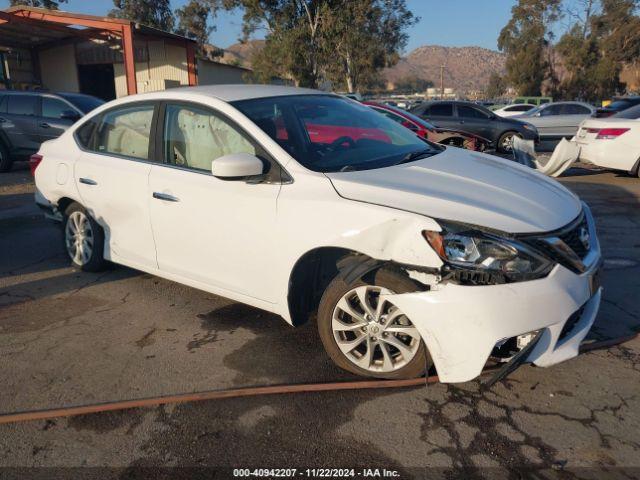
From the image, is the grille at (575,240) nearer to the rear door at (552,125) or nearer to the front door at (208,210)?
the front door at (208,210)

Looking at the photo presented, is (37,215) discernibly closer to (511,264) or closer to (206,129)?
(206,129)

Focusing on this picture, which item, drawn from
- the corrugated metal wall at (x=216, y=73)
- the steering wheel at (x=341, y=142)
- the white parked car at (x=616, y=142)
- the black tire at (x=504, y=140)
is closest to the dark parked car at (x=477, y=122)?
the black tire at (x=504, y=140)

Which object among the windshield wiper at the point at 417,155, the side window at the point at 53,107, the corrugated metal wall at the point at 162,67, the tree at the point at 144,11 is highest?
the tree at the point at 144,11

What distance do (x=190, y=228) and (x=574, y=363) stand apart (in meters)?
2.64

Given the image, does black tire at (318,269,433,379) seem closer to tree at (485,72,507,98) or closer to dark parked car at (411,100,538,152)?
dark parked car at (411,100,538,152)

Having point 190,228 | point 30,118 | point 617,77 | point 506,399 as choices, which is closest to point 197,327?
point 190,228

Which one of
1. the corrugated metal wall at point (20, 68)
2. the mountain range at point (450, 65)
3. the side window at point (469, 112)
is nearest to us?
the side window at point (469, 112)

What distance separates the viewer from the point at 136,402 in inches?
116

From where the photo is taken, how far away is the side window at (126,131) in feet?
13.6

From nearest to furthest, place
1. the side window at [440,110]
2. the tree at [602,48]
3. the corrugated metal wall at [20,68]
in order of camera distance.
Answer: the side window at [440,110] → the corrugated metal wall at [20,68] → the tree at [602,48]

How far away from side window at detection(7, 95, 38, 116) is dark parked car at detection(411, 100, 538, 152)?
9.82 m

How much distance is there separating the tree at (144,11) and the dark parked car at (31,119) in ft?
132

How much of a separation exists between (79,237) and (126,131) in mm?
1204

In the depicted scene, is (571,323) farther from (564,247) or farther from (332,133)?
(332,133)
